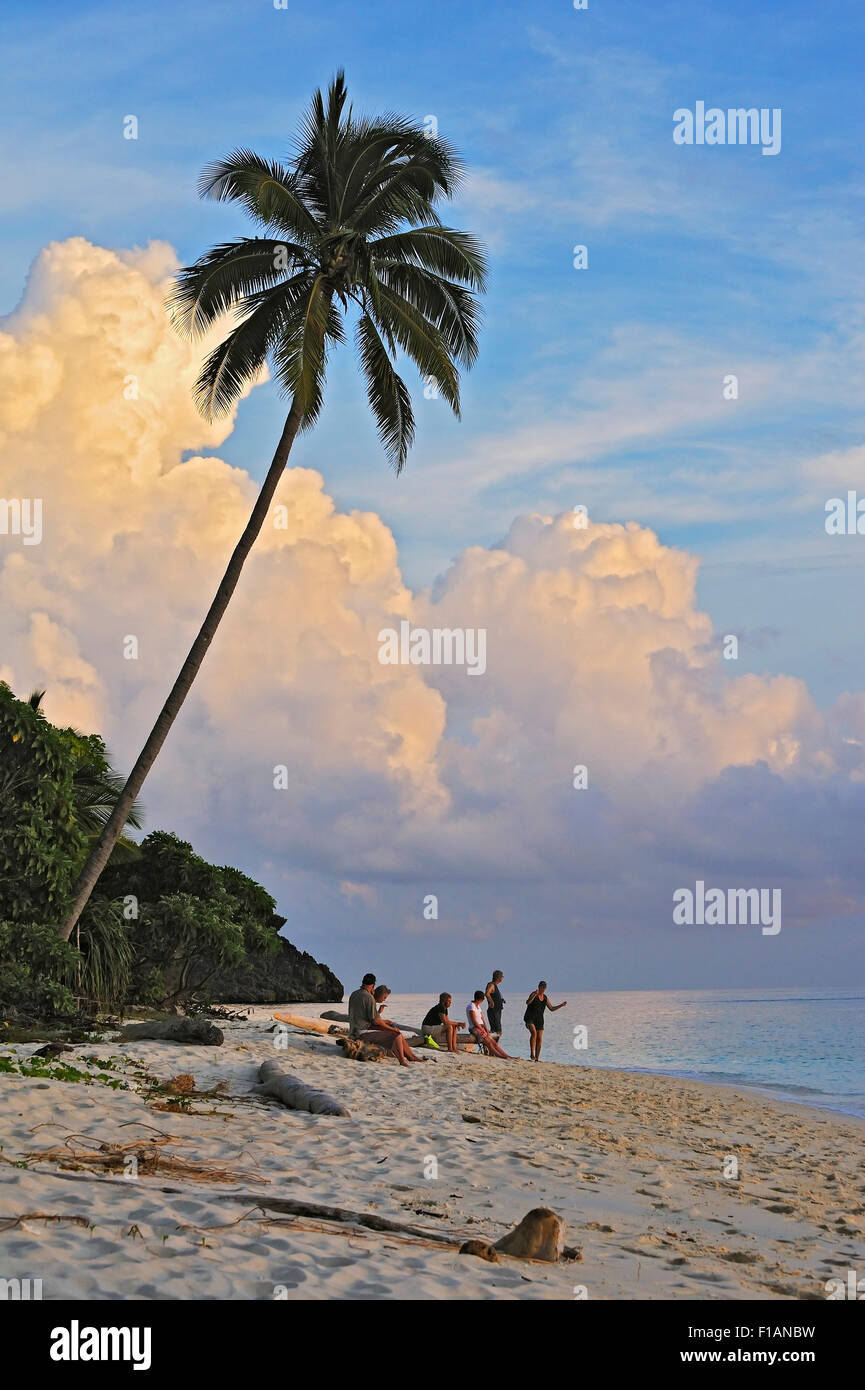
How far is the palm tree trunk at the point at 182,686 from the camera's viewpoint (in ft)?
59.4

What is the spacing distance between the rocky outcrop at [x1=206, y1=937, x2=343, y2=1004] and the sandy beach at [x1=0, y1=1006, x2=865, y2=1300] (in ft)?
100

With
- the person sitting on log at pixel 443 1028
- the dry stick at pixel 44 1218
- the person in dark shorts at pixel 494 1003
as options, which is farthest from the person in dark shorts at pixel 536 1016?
the dry stick at pixel 44 1218

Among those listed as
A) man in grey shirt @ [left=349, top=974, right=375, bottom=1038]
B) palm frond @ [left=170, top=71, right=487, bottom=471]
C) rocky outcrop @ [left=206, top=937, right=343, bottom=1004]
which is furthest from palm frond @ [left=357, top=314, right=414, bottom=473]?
rocky outcrop @ [left=206, top=937, right=343, bottom=1004]

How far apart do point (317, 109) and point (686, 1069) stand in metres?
23.7

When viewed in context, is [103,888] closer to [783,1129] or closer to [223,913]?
[223,913]

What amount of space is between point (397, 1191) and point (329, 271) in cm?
1650

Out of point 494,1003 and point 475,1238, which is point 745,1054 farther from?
point 475,1238

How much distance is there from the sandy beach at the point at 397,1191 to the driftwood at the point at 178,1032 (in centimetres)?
30

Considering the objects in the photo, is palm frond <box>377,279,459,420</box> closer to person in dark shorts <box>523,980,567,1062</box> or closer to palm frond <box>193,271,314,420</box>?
palm frond <box>193,271,314,420</box>

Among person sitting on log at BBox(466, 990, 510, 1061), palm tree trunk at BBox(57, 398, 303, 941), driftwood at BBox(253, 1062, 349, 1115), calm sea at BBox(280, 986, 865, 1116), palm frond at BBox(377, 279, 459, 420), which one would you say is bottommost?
calm sea at BBox(280, 986, 865, 1116)

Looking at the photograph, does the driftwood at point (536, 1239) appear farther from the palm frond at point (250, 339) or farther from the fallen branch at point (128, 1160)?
the palm frond at point (250, 339)

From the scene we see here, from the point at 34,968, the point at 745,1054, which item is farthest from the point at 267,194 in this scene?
the point at 745,1054

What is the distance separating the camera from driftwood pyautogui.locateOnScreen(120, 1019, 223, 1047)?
44.9 feet

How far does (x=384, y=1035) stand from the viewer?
630 inches
